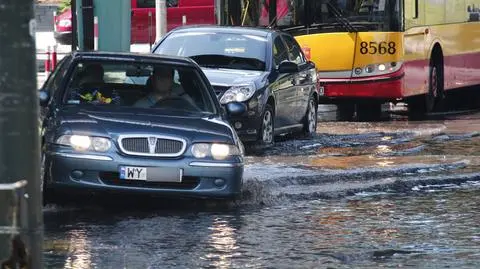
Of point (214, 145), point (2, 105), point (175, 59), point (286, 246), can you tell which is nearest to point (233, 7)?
point (175, 59)

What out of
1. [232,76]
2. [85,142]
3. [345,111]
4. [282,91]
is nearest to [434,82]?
[345,111]

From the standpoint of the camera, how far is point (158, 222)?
956 centimetres

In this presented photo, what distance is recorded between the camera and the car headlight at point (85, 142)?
9.70 metres

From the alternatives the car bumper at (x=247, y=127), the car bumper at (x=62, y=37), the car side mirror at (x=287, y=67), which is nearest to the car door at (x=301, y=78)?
the car side mirror at (x=287, y=67)

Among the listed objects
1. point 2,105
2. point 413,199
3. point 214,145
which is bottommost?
point 413,199

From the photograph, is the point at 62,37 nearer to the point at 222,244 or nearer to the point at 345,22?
the point at 345,22

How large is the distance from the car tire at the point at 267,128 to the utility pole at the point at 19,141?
1045cm

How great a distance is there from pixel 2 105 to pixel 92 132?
5248mm

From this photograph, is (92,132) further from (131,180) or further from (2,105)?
(2,105)

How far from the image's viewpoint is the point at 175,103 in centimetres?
1100

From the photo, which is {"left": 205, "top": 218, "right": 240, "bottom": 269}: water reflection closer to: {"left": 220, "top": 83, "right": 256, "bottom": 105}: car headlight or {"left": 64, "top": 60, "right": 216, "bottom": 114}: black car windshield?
{"left": 64, "top": 60, "right": 216, "bottom": 114}: black car windshield

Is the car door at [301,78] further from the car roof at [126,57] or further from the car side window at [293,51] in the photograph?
the car roof at [126,57]

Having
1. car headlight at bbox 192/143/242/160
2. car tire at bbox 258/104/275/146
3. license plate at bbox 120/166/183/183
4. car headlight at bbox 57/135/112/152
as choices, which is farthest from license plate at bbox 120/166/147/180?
car tire at bbox 258/104/275/146

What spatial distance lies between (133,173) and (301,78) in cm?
755
